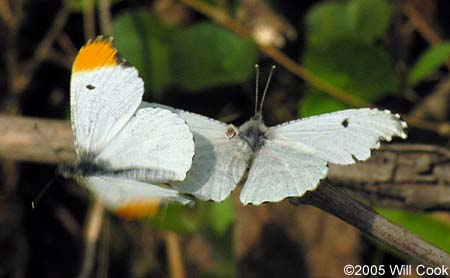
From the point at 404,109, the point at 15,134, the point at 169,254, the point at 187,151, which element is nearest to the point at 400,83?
the point at 404,109

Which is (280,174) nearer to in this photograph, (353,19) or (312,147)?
(312,147)

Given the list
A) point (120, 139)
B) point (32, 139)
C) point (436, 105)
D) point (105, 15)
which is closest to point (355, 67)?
point (436, 105)

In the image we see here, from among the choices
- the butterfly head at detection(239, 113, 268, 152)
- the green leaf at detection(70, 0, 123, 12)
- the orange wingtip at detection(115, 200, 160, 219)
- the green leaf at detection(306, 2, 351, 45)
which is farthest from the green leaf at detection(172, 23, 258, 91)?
the orange wingtip at detection(115, 200, 160, 219)

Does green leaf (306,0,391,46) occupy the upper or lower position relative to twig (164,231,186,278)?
upper

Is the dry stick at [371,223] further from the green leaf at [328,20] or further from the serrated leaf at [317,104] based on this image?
the green leaf at [328,20]

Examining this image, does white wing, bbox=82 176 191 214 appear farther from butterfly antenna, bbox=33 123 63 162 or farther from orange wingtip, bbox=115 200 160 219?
butterfly antenna, bbox=33 123 63 162

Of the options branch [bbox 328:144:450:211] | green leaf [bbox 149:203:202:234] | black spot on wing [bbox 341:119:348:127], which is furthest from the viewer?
green leaf [bbox 149:203:202:234]

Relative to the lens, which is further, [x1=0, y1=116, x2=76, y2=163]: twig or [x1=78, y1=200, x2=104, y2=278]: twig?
[x1=78, y1=200, x2=104, y2=278]: twig
